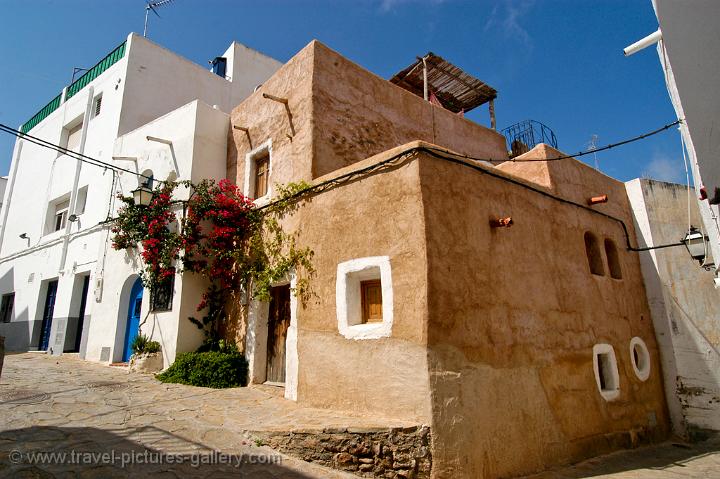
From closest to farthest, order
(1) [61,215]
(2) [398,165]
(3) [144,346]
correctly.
Result: (2) [398,165] < (3) [144,346] < (1) [61,215]

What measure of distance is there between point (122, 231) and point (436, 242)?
28.8ft

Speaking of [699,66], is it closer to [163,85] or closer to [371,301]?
[371,301]

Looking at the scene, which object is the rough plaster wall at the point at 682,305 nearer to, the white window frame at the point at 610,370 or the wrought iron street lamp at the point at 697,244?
the wrought iron street lamp at the point at 697,244

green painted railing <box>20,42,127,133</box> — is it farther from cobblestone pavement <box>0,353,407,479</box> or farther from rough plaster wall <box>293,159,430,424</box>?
rough plaster wall <box>293,159,430,424</box>

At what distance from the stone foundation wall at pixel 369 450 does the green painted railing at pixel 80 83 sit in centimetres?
1451

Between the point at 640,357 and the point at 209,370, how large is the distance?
9.61 meters

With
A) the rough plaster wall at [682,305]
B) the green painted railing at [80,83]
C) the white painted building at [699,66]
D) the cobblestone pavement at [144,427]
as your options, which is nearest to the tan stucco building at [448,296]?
the rough plaster wall at [682,305]

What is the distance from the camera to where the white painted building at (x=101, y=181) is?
10.8 metres

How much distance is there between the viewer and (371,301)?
685 centimetres

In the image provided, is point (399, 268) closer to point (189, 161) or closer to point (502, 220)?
point (502, 220)

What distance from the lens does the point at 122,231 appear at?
11039 mm

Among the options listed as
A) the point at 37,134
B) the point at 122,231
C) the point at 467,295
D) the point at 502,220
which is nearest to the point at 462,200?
the point at 502,220

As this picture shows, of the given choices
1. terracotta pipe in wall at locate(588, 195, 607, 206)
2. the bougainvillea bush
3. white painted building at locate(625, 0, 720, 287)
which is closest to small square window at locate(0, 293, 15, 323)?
the bougainvillea bush

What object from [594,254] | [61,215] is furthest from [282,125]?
[61,215]
